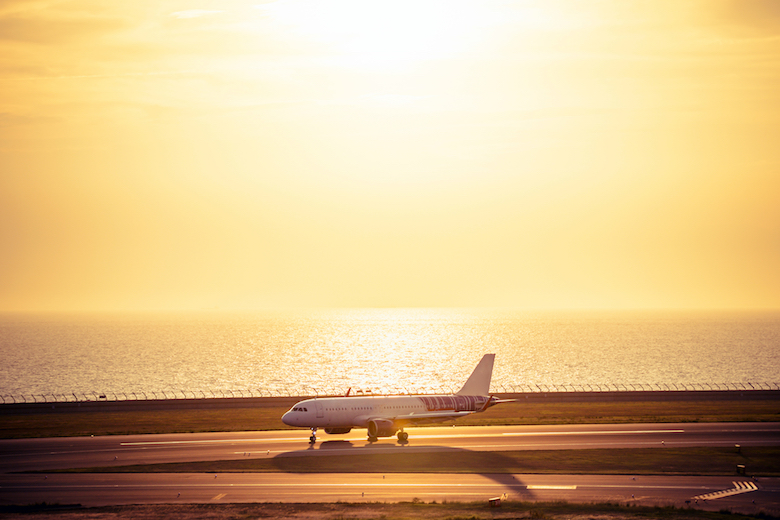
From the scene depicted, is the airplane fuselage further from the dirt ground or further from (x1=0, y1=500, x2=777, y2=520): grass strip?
the dirt ground

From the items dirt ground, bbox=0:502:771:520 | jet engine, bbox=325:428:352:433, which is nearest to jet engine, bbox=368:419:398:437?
jet engine, bbox=325:428:352:433

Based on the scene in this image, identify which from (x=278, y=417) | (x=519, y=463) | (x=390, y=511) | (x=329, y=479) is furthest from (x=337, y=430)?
(x=390, y=511)

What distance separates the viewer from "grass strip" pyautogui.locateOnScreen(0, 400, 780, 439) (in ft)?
244

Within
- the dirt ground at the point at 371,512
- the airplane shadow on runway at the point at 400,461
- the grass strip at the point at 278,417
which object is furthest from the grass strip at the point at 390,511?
the grass strip at the point at 278,417

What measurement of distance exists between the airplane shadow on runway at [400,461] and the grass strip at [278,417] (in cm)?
1472

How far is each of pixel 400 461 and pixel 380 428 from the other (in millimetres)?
8441

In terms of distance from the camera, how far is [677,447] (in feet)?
204

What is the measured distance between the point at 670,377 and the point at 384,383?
7000 cm

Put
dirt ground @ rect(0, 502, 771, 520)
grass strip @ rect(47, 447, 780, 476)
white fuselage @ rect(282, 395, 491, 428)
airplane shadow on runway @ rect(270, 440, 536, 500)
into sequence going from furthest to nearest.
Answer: white fuselage @ rect(282, 395, 491, 428) → grass strip @ rect(47, 447, 780, 476) → airplane shadow on runway @ rect(270, 440, 536, 500) → dirt ground @ rect(0, 502, 771, 520)

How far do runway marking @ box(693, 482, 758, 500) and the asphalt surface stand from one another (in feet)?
0.47

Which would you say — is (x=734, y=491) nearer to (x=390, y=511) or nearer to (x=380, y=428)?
(x=390, y=511)

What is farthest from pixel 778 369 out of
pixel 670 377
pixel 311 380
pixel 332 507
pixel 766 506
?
pixel 332 507

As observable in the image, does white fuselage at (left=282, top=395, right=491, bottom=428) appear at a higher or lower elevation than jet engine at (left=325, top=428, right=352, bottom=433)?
higher

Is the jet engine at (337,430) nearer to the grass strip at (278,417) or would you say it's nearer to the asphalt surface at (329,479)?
the asphalt surface at (329,479)
